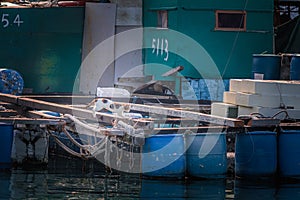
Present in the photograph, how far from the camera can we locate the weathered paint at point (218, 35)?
23656mm

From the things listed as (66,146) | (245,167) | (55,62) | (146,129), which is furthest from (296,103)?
(55,62)

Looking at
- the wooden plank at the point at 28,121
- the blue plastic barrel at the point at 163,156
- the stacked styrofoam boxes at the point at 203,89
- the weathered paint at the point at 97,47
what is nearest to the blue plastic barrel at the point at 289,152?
the blue plastic barrel at the point at 163,156

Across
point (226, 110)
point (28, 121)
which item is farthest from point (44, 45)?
point (226, 110)

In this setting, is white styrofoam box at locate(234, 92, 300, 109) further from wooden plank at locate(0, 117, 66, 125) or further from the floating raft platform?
wooden plank at locate(0, 117, 66, 125)

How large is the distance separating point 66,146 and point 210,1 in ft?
21.4

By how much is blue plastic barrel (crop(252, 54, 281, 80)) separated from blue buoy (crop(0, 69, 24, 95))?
5.69 meters

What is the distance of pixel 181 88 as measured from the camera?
23.6 meters

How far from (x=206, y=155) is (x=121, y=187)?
1.69 m

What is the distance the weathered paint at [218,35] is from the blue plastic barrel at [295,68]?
3982mm

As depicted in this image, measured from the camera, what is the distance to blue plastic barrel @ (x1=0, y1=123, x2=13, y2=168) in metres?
18.2

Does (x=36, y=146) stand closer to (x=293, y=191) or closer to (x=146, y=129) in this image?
(x=146, y=129)

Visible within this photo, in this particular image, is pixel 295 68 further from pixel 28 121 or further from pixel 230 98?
pixel 28 121

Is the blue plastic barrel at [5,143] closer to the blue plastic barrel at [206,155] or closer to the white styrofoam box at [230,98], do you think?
the blue plastic barrel at [206,155]

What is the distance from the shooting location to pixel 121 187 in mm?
17078
